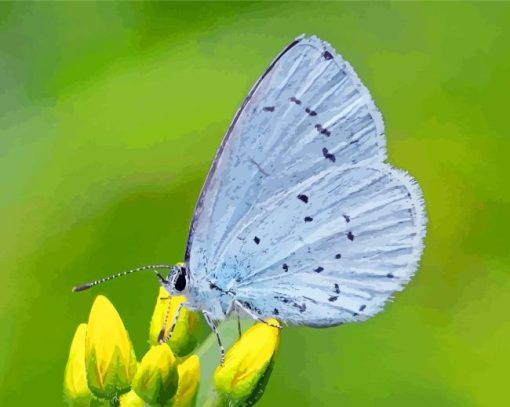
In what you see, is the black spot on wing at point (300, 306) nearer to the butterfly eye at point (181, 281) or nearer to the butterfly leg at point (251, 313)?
the butterfly leg at point (251, 313)

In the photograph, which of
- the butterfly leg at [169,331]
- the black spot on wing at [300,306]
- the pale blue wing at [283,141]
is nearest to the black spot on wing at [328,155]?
the pale blue wing at [283,141]

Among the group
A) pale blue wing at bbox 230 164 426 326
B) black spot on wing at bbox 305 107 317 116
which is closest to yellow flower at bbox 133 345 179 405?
pale blue wing at bbox 230 164 426 326

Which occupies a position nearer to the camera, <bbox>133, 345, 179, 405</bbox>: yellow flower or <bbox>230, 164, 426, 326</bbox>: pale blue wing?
<bbox>133, 345, 179, 405</bbox>: yellow flower

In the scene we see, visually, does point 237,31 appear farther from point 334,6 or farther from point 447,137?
point 447,137

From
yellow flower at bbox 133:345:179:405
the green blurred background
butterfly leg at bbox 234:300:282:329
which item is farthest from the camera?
the green blurred background

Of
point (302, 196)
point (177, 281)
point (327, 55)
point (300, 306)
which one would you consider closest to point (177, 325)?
point (177, 281)

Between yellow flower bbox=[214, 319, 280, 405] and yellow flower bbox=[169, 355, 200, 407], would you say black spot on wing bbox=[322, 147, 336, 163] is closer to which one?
yellow flower bbox=[214, 319, 280, 405]
